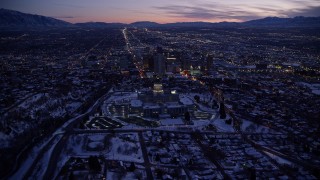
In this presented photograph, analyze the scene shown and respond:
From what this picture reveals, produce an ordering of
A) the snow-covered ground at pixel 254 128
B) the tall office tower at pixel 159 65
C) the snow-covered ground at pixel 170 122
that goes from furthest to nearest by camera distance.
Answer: the tall office tower at pixel 159 65
the snow-covered ground at pixel 170 122
the snow-covered ground at pixel 254 128

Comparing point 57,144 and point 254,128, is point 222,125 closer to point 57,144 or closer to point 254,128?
point 254,128

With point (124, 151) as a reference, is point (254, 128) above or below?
above

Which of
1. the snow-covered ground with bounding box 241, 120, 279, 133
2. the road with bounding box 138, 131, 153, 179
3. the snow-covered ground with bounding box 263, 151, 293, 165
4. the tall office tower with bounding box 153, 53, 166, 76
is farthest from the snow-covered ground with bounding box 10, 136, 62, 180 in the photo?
the tall office tower with bounding box 153, 53, 166, 76

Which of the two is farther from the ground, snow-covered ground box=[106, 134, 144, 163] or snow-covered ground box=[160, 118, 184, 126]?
snow-covered ground box=[160, 118, 184, 126]

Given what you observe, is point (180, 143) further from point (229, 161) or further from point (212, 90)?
point (212, 90)

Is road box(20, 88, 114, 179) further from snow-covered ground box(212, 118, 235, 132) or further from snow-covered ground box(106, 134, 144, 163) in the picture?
snow-covered ground box(212, 118, 235, 132)

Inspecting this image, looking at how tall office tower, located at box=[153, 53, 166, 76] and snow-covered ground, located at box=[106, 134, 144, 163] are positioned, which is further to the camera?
tall office tower, located at box=[153, 53, 166, 76]

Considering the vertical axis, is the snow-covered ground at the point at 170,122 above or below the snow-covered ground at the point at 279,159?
above

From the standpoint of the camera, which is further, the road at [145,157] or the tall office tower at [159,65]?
the tall office tower at [159,65]

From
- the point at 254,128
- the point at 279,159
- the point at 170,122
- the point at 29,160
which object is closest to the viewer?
the point at 29,160

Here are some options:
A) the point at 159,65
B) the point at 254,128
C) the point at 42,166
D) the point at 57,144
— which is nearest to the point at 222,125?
the point at 254,128

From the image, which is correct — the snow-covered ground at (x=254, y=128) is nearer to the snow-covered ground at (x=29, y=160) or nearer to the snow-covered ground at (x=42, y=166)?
the snow-covered ground at (x=29, y=160)

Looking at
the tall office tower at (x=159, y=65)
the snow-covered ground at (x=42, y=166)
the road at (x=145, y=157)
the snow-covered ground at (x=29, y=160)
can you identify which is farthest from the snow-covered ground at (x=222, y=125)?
the tall office tower at (x=159, y=65)

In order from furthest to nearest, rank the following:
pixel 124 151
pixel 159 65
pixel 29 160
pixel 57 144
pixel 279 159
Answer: pixel 159 65 < pixel 57 144 < pixel 124 151 < pixel 279 159 < pixel 29 160
